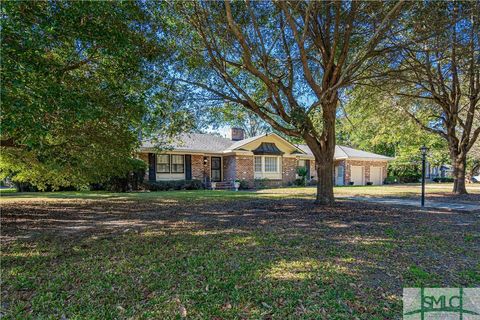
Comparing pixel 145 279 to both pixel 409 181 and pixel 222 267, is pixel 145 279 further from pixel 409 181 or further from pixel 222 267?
pixel 409 181

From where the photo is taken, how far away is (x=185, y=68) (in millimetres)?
8672

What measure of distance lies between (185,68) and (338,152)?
21.2 m

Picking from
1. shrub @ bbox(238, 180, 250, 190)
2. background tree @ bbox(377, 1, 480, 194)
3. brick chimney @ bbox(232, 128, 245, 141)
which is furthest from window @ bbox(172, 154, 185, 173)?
background tree @ bbox(377, 1, 480, 194)

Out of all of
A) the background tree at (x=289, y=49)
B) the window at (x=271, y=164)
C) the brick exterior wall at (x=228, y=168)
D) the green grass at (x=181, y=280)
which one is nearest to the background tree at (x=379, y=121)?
the background tree at (x=289, y=49)

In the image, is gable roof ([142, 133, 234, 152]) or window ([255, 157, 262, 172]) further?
window ([255, 157, 262, 172])

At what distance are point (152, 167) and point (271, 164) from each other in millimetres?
9150

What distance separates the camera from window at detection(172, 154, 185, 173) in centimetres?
1969

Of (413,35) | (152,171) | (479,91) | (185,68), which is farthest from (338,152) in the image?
(185,68)

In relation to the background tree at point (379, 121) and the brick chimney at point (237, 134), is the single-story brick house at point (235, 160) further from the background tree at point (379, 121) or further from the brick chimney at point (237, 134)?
the background tree at point (379, 121)

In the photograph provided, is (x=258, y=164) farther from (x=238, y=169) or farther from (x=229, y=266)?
(x=229, y=266)

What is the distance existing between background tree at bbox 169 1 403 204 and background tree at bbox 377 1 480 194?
0.95 metres

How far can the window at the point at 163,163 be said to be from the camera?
1912 cm

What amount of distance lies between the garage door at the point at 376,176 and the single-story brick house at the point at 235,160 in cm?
235

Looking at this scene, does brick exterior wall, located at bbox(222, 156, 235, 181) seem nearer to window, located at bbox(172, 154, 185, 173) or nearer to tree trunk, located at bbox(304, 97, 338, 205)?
window, located at bbox(172, 154, 185, 173)
